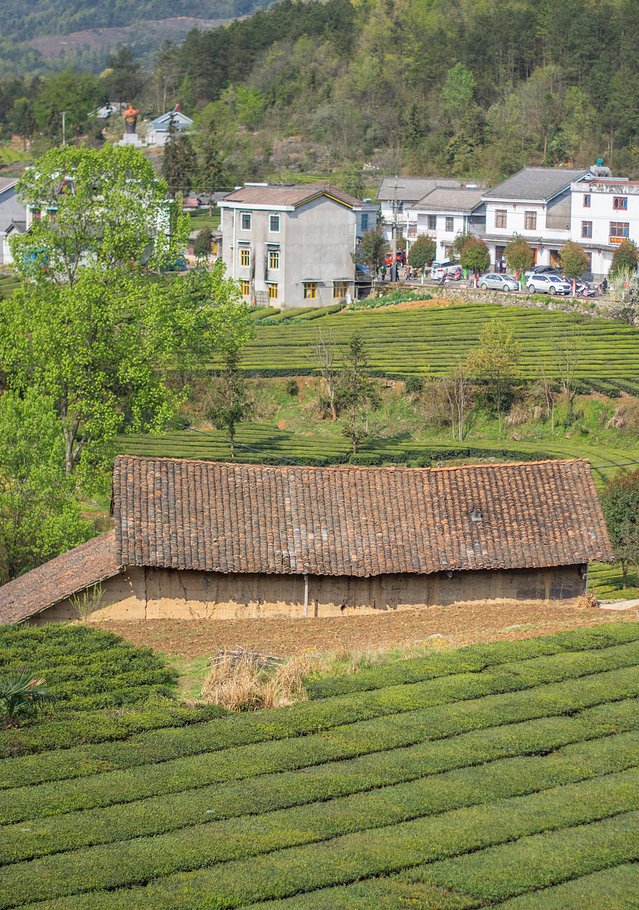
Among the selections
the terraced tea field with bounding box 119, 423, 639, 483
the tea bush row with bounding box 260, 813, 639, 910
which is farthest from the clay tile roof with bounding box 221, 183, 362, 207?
the tea bush row with bounding box 260, 813, 639, 910

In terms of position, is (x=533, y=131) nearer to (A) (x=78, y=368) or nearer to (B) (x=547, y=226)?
(B) (x=547, y=226)

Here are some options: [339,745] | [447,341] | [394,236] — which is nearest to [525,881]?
[339,745]

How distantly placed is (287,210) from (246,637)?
204ft

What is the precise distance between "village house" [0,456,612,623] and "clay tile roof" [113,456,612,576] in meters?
0.04

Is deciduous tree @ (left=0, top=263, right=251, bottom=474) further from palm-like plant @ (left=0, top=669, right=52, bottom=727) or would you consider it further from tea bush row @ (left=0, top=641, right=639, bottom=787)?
tea bush row @ (left=0, top=641, right=639, bottom=787)

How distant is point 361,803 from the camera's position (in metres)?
19.2

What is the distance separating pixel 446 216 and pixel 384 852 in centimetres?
8384

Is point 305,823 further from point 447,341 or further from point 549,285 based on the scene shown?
point 549,285

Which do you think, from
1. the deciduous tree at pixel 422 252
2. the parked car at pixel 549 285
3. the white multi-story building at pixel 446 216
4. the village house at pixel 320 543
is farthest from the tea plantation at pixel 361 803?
the white multi-story building at pixel 446 216

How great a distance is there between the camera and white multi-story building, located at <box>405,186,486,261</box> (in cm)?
9656

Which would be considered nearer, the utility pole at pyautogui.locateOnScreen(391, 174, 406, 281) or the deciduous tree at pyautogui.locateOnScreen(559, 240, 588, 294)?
the deciduous tree at pyautogui.locateOnScreen(559, 240, 588, 294)

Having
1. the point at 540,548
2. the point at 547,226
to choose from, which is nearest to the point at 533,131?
the point at 547,226

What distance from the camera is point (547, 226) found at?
90.9m

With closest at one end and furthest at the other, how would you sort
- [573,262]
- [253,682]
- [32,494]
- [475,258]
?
1. [253,682]
2. [32,494]
3. [573,262]
4. [475,258]
